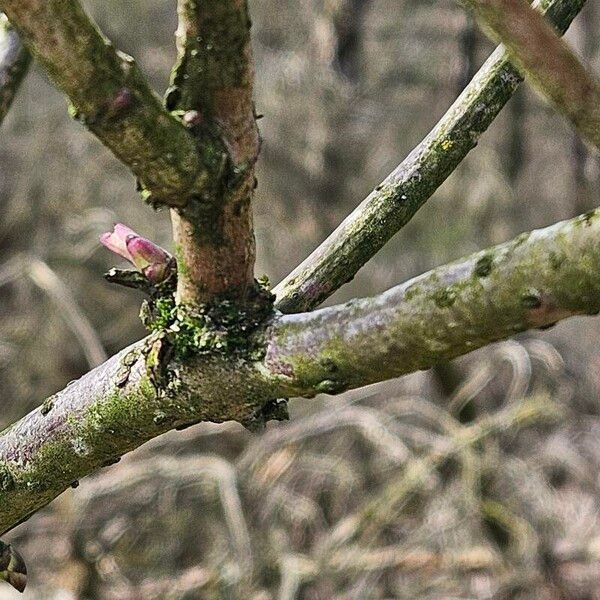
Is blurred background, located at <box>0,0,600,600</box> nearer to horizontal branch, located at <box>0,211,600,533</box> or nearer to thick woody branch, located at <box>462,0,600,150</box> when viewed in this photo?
horizontal branch, located at <box>0,211,600,533</box>

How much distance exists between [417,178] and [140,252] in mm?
275

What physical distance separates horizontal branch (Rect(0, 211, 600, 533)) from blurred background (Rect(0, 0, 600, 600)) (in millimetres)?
1643

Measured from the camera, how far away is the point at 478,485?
3125 millimetres

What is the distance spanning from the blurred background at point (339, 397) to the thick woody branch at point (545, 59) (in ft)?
7.02

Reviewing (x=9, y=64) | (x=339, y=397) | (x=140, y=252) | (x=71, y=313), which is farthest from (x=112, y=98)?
(x=339, y=397)

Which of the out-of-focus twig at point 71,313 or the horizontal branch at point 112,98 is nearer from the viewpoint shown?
the horizontal branch at point 112,98

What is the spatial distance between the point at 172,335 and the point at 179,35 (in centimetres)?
22

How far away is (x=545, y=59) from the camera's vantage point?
46 cm

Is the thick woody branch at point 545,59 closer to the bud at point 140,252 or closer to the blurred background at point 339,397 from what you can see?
the bud at point 140,252

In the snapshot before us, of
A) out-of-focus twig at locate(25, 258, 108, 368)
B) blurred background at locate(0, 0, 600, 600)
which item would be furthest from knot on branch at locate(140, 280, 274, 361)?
out-of-focus twig at locate(25, 258, 108, 368)

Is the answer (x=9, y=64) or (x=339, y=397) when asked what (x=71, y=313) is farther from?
(x=9, y=64)

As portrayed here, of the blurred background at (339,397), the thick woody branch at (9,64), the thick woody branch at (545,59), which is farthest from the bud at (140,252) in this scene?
the blurred background at (339,397)

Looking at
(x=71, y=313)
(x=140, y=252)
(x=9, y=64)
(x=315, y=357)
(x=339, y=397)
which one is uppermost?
(x=9, y=64)

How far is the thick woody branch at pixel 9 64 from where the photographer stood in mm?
1238
